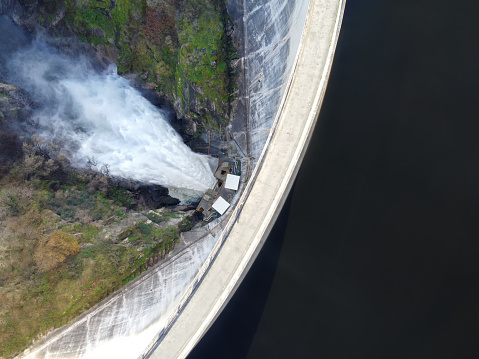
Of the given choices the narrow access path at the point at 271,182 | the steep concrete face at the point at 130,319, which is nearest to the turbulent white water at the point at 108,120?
the steep concrete face at the point at 130,319

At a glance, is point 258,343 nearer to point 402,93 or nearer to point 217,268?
point 217,268

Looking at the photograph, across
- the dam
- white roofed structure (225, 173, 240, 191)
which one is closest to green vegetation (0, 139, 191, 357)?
the dam

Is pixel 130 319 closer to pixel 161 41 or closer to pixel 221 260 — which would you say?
pixel 221 260

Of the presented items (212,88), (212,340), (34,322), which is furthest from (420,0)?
(34,322)

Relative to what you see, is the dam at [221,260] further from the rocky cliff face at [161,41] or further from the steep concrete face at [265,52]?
the rocky cliff face at [161,41]

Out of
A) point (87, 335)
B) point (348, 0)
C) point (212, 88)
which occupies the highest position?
point (348, 0)

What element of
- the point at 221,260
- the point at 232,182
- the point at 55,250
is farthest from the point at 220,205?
the point at 55,250

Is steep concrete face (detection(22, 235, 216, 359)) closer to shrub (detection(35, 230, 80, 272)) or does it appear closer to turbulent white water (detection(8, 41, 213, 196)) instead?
shrub (detection(35, 230, 80, 272))
